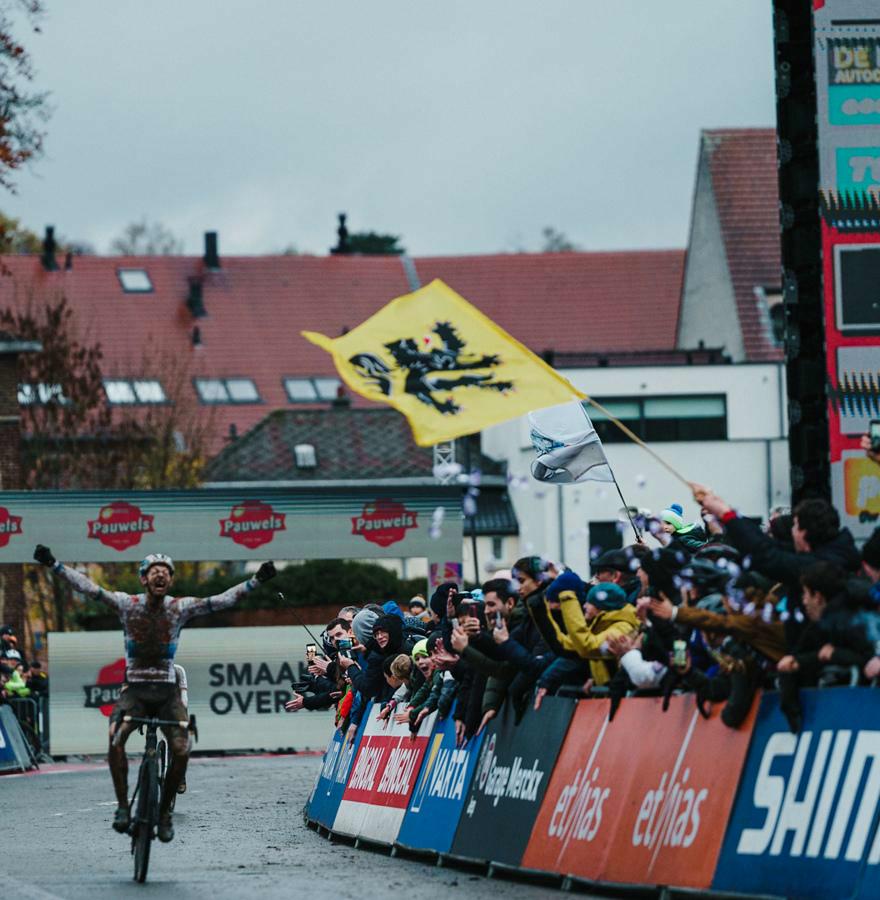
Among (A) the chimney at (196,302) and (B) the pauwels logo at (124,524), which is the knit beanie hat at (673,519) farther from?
(A) the chimney at (196,302)

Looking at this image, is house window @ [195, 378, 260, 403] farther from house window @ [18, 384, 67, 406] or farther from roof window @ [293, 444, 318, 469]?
house window @ [18, 384, 67, 406]

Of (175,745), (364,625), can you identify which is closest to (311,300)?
(364,625)

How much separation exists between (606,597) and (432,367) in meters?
2.00

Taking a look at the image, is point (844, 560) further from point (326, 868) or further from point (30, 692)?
point (30, 692)

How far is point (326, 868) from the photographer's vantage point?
13.7 meters

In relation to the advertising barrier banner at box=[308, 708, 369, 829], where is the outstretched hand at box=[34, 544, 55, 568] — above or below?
above

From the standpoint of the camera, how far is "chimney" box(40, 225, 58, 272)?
75.7 m

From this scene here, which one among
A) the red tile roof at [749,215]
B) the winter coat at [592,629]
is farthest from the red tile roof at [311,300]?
the winter coat at [592,629]

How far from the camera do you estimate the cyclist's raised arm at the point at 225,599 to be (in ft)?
44.7

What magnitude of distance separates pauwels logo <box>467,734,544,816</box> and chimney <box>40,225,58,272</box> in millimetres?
63459

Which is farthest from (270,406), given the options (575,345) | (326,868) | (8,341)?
(326,868)

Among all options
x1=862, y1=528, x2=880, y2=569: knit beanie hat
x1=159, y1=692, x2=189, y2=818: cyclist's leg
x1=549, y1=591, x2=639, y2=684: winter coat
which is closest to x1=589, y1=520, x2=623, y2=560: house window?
x1=159, y1=692, x2=189, y2=818: cyclist's leg

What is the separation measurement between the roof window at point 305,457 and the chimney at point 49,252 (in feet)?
52.4

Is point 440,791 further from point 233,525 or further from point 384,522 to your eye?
point 384,522
